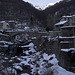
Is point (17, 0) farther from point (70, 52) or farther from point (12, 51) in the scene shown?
point (70, 52)

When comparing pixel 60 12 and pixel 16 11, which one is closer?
pixel 60 12

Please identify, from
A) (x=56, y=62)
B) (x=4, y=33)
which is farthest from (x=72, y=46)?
(x=4, y=33)

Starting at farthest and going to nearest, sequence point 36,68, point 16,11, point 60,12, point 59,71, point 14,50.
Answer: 1. point 16,11
2. point 60,12
3. point 14,50
4. point 36,68
5. point 59,71

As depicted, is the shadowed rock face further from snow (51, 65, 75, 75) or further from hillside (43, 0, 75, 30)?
hillside (43, 0, 75, 30)

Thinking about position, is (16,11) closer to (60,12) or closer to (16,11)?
(16,11)

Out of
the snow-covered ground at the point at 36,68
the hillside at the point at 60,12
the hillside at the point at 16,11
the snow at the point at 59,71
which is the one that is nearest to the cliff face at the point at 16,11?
the hillside at the point at 16,11

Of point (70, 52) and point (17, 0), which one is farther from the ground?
point (17, 0)

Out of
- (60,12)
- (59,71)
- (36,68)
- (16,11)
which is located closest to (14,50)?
(36,68)

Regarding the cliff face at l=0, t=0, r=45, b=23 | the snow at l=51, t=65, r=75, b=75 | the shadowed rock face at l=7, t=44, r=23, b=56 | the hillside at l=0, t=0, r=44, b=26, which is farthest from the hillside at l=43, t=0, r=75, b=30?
the snow at l=51, t=65, r=75, b=75

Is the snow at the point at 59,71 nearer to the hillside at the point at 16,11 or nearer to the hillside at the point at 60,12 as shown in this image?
the hillside at the point at 60,12

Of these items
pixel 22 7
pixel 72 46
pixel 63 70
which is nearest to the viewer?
pixel 63 70

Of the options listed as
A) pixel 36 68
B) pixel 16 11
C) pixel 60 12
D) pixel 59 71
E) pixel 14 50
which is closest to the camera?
pixel 59 71

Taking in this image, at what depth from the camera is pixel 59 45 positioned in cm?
1877

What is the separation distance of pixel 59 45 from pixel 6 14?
66.3 meters
